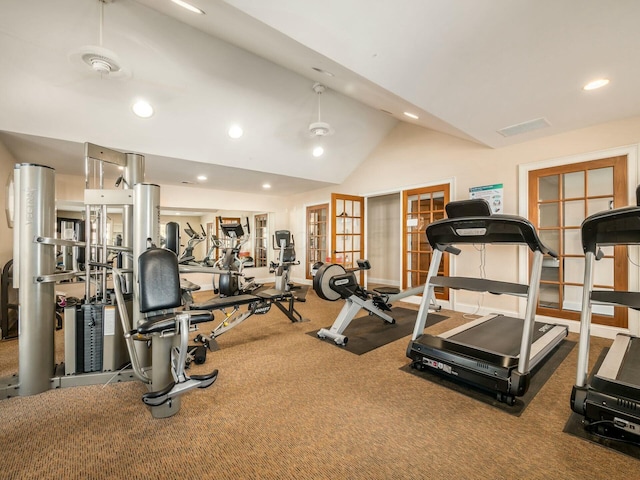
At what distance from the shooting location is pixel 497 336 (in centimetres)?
289

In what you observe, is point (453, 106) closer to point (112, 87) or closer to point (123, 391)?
point (112, 87)

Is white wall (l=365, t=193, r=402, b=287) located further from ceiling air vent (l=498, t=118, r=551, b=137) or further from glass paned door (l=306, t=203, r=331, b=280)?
ceiling air vent (l=498, t=118, r=551, b=137)

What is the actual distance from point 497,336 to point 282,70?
4073 millimetres

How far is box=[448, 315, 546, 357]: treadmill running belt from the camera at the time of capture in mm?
2555

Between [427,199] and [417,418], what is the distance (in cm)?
396

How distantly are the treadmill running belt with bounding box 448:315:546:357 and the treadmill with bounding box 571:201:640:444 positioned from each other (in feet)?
2.02

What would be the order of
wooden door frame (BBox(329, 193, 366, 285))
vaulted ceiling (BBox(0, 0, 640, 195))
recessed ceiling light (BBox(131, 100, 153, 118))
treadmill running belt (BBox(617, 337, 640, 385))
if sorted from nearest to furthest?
treadmill running belt (BBox(617, 337, 640, 385)) → vaulted ceiling (BBox(0, 0, 640, 195)) → recessed ceiling light (BBox(131, 100, 153, 118)) → wooden door frame (BBox(329, 193, 366, 285))

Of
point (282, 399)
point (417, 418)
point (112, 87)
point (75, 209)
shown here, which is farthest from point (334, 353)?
point (75, 209)

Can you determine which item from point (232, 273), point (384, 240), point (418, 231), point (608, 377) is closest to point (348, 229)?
point (418, 231)

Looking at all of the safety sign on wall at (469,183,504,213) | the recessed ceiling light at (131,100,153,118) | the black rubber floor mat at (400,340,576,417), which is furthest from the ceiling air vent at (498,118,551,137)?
the recessed ceiling light at (131,100,153,118)

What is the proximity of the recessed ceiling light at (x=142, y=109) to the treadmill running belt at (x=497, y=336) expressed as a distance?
4.29 meters

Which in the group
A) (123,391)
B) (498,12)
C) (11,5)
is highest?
A: (11,5)

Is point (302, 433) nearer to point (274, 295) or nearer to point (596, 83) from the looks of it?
point (274, 295)

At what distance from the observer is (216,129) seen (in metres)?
4.08
